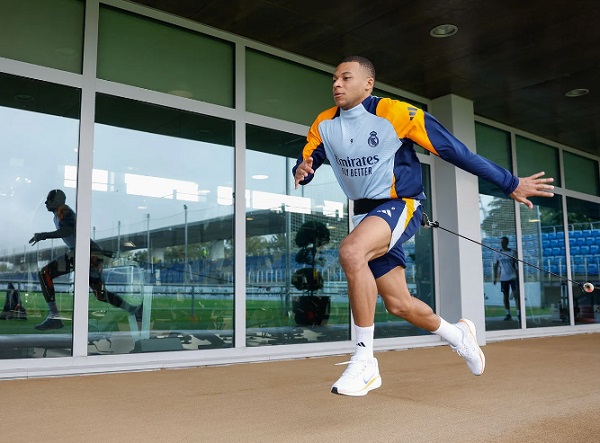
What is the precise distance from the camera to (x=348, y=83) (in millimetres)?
2762

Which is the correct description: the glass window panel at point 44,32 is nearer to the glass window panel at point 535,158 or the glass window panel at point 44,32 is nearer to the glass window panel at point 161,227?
the glass window panel at point 161,227

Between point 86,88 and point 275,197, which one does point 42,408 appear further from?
point 275,197

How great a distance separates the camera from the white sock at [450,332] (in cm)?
304

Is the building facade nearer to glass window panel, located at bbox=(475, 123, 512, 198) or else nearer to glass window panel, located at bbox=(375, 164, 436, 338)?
glass window panel, located at bbox=(375, 164, 436, 338)

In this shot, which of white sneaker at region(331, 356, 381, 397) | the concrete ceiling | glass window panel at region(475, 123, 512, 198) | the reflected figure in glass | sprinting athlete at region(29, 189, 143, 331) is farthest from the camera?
glass window panel at region(475, 123, 512, 198)

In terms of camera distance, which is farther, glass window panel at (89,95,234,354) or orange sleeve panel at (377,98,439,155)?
glass window panel at (89,95,234,354)

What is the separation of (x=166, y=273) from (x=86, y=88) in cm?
158

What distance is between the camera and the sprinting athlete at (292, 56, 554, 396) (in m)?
2.61

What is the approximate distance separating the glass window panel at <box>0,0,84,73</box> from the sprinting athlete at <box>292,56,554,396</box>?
2.55 metres

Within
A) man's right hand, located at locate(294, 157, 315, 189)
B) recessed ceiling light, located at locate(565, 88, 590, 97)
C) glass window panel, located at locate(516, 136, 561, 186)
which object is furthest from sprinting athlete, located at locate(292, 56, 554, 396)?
glass window panel, located at locate(516, 136, 561, 186)

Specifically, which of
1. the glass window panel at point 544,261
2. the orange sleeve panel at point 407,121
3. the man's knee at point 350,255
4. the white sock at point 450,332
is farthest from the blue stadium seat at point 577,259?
the man's knee at point 350,255

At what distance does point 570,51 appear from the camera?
5996 millimetres

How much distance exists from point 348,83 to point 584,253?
27.2 ft

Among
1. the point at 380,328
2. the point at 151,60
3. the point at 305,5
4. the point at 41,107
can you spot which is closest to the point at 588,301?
the point at 380,328
